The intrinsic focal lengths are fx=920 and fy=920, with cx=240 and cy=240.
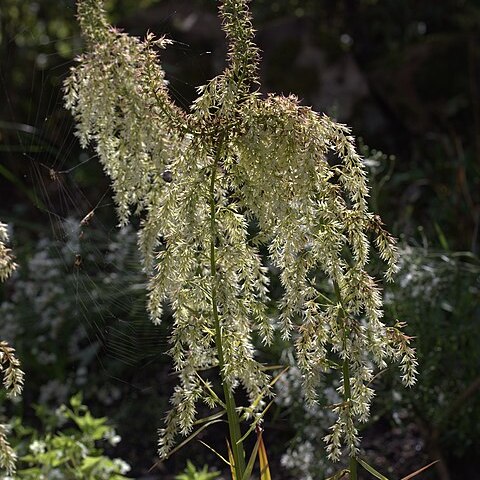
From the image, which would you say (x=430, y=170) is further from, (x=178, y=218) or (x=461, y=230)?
(x=178, y=218)

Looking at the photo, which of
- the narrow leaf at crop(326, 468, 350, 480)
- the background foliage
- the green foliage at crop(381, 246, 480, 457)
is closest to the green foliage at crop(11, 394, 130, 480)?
the background foliage

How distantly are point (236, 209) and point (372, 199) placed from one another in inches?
73.8

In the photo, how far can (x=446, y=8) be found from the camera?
265 inches

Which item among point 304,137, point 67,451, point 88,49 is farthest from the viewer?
point 67,451

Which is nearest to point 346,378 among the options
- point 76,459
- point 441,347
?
point 76,459

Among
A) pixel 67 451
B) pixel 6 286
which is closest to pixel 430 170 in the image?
pixel 6 286

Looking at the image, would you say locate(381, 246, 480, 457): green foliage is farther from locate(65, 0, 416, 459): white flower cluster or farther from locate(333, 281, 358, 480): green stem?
locate(65, 0, 416, 459): white flower cluster

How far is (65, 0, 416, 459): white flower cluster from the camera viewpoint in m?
1.45

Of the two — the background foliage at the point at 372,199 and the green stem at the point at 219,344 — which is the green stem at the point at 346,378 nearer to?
the green stem at the point at 219,344

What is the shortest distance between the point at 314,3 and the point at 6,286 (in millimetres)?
3239

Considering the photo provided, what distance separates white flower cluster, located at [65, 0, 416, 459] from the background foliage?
73 cm

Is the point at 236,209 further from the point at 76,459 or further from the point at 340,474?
the point at 76,459

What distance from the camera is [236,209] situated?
1.54m

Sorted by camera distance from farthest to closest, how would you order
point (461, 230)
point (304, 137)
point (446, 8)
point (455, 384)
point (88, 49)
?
1. point (446, 8)
2. point (461, 230)
3. point (455, 384)
4. point (88, 49)
5. point (304, 137)
